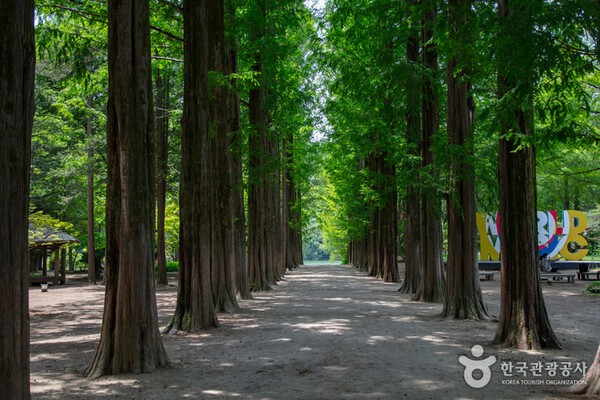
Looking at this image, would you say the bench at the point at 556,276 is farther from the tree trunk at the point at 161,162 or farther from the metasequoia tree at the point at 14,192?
A: the metasequoia tree at the point at 14,192

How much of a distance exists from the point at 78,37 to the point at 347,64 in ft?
27.1

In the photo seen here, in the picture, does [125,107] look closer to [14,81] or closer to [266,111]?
[14,81]

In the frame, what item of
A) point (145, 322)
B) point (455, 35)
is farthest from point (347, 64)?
point (145, 322)

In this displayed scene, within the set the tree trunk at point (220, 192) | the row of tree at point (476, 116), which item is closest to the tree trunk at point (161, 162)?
the row of tree at point (476, 116)

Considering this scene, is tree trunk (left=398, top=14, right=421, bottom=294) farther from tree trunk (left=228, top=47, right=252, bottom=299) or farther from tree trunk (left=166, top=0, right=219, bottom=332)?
tree trunk (left=166, top=0, right=219, bottom=332)

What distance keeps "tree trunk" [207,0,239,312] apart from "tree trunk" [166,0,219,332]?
2.23 m

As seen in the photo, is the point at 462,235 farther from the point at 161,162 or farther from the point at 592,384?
the point at 161,162

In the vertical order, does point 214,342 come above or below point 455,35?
below

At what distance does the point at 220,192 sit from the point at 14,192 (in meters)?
10.9

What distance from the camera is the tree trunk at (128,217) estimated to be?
792cm

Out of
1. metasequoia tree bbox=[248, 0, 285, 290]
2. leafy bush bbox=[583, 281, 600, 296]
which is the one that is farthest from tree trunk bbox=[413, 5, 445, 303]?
leafy bush bbox=[583, 281, 600, 296]

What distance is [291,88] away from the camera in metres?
23.9

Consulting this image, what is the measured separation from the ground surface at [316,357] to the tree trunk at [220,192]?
0.83m

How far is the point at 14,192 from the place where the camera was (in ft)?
15.4
